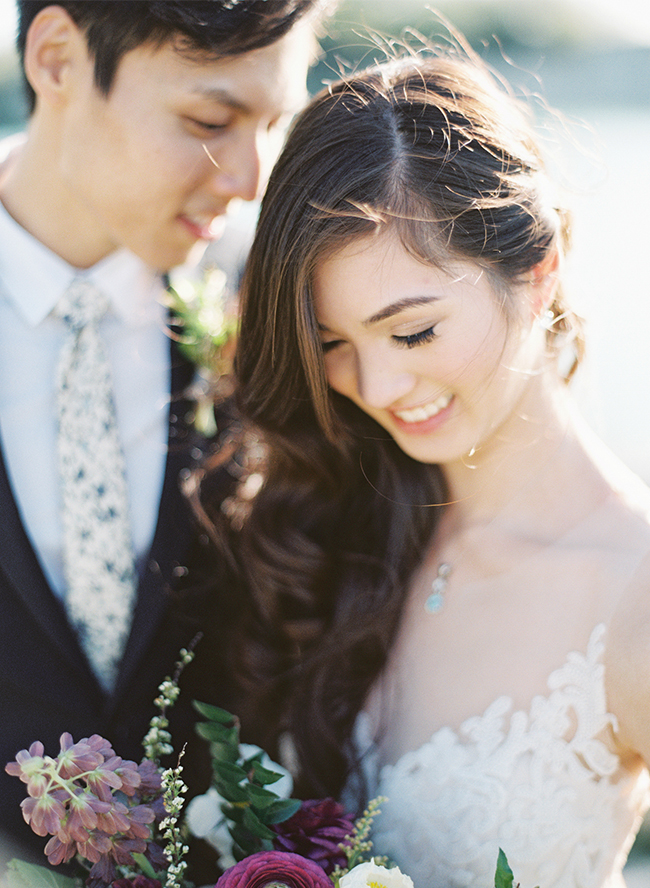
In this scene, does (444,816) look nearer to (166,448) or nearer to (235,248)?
(166,448)

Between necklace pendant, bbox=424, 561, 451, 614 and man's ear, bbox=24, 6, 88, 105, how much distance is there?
1.75 meters

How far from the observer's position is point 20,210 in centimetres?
226

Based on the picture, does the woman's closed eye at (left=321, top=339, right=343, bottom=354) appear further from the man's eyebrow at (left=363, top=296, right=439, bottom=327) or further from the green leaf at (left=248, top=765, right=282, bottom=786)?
the green leaf at (left=248, top=765, right=282, bottom=786)

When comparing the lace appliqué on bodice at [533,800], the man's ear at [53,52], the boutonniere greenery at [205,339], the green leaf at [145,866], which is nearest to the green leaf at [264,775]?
the green leaf at [145,866]

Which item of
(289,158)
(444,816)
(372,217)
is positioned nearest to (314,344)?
(372,217)

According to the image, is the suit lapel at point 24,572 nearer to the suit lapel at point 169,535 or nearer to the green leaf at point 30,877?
the suit lapel at point 169,535

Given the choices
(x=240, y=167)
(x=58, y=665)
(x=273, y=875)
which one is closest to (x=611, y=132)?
(x=240, y=167)

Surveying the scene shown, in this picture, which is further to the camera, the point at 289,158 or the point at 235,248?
the point at 235,248

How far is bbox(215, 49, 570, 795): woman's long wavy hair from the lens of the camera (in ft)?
5.62

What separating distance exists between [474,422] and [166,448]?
0.95 meters

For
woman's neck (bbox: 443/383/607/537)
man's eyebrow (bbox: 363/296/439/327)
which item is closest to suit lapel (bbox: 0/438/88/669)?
man's eyebrow (bbox: 363/296/439/327)

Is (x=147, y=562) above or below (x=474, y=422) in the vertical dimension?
below

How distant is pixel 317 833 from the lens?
151 centimetres

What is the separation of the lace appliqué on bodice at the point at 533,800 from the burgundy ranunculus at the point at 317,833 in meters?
0.31
